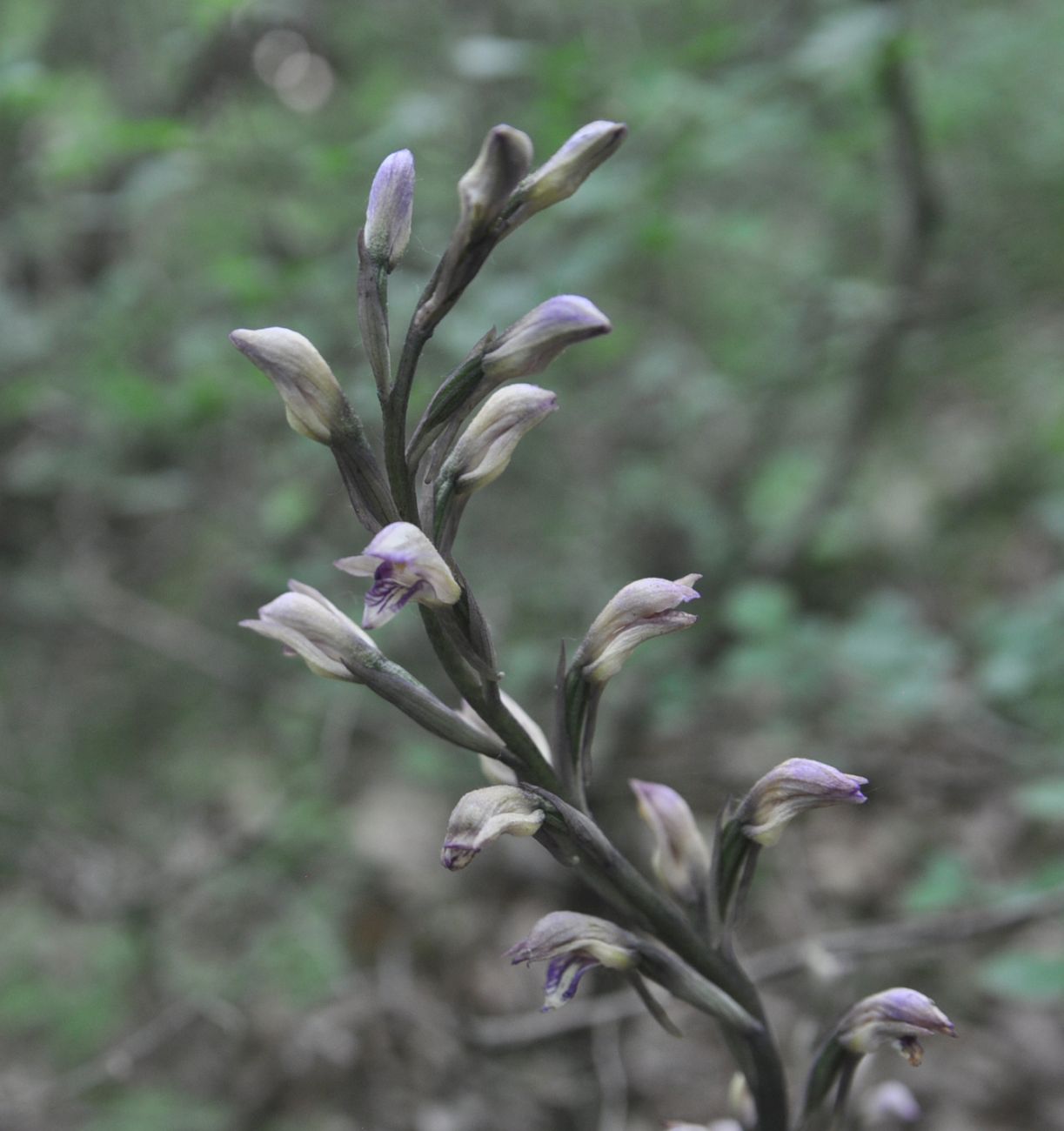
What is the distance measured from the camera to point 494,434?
110 centimetres

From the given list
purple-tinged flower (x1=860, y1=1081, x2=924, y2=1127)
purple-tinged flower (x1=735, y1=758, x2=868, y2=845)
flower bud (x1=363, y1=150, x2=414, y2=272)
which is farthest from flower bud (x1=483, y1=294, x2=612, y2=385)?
purple-tinged flower (x1=860, y1=1081, x2=924, y2=1127)

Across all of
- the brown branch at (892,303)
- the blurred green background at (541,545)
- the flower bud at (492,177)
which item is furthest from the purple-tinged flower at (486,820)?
the brown branch at (892,303)

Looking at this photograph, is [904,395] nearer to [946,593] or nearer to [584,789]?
[946,593]

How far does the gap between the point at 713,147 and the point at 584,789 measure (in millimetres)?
2219

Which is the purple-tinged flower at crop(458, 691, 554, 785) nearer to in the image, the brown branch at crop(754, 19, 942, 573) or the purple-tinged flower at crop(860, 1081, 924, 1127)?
the purple-tinged flower at crop(860, 1081, 924, 1127)

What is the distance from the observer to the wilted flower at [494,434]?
1.09m

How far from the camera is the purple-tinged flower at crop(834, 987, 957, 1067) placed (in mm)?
1154

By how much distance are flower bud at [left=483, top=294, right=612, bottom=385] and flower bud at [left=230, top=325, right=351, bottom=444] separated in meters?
0.17

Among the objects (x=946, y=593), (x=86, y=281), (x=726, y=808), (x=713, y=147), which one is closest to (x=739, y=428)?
(x=946, y=593)

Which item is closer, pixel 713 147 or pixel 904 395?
pixel 713 147

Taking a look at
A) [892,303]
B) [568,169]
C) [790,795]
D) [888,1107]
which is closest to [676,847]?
[790,795]

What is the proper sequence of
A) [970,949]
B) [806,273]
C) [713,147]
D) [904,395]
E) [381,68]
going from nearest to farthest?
[713,147]
[970,949]
[806,273]
[904,395]
[381,68]

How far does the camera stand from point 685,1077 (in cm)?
323

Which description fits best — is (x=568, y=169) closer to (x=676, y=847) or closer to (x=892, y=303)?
(x=676, y=847)
